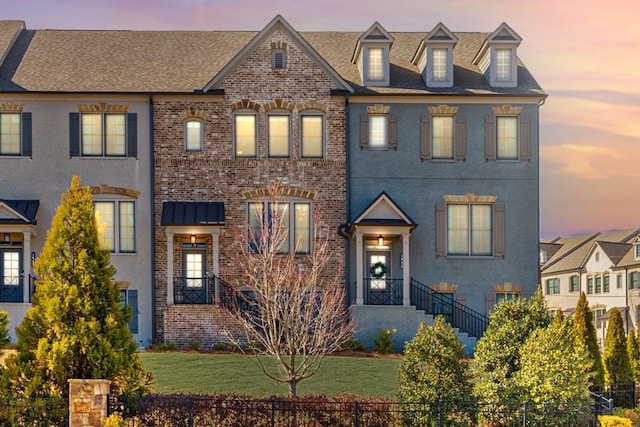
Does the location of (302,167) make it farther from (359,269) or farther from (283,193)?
(359,269)

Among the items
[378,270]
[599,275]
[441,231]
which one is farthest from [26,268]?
[599,275]

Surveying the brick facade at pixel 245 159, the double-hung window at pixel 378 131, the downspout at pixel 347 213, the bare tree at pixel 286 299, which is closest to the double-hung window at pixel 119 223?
the brick facade at pixel 245 159

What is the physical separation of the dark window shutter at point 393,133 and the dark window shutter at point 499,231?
13.5 feet

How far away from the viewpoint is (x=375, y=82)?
30.2m

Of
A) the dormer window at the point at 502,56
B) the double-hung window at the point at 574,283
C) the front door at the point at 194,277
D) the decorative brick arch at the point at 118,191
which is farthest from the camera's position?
the double-hung window at the point at 574,283

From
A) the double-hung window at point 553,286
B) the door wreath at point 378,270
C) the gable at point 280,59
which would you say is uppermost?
the gable at point 280,59

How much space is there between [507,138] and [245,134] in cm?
911

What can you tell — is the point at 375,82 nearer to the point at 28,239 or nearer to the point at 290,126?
the point at 290,126

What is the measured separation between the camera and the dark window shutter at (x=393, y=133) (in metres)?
29.5

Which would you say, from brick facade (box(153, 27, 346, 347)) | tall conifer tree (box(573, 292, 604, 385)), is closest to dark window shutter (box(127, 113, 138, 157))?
brick facade (box(153, 27, 346, 347))

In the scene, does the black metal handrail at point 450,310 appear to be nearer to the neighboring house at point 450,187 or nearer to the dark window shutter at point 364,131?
the neighboring house at point 450,187

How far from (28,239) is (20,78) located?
580 centimetres

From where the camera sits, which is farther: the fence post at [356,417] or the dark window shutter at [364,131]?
the dark window shutter at [364,131]

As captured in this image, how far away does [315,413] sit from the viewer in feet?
57.3
